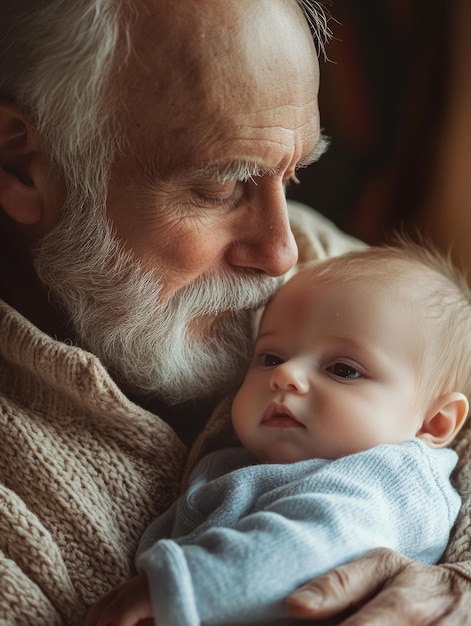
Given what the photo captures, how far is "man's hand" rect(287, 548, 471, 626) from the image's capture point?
3.57 feet

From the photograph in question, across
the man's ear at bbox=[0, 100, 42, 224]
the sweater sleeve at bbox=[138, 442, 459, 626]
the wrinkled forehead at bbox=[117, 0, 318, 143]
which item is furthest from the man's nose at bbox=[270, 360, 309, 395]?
the man's ear at bbox=[0, 100, 42, 224]

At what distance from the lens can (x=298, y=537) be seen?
1.09 m

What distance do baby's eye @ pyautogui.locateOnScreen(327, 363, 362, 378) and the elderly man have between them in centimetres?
21

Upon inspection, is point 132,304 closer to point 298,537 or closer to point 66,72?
point 66,72

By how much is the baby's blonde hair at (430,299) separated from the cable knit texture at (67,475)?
371mm

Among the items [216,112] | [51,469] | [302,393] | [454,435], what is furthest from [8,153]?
[454,435]

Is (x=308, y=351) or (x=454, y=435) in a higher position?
(x=308, y=351)

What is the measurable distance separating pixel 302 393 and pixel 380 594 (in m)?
0.31

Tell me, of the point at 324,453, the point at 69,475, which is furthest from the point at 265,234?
the point at 69,475

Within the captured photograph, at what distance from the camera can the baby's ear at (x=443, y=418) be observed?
1.40 meters

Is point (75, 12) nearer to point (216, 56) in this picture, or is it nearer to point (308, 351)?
point (216, 56)

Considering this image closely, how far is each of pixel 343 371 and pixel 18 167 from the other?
0.64 meters

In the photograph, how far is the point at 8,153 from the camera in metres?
1.46

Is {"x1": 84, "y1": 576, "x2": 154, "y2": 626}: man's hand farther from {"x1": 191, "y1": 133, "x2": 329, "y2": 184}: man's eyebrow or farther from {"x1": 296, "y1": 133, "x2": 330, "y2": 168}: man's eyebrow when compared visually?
{"x1": 296, "y1": 133, "x2": 330, "y2": 168}: man's eyebrow
